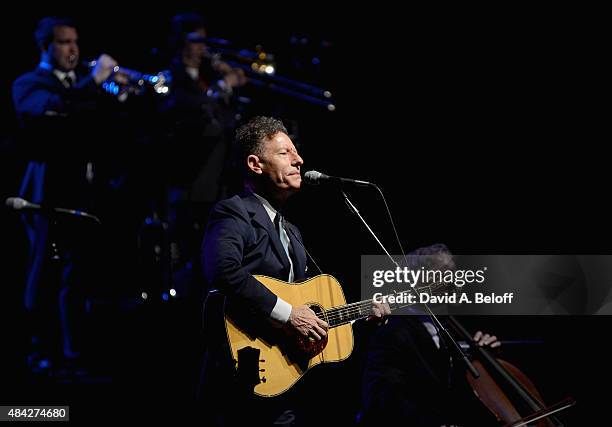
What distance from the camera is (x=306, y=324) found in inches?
133

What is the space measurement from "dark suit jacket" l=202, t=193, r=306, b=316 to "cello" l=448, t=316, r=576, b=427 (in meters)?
1.50

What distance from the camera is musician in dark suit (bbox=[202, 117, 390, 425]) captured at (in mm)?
3318

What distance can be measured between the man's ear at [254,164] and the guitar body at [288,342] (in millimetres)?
645

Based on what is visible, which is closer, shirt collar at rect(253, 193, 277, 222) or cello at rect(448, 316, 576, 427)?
shirt collar at rect(253, 193, 277, 222)

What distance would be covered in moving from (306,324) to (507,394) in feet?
5.80

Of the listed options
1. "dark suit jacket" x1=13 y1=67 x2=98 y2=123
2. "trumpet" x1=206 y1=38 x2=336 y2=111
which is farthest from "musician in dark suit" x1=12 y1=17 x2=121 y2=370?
"trumpet" x1=206 y1=38 x2=336 y2=111

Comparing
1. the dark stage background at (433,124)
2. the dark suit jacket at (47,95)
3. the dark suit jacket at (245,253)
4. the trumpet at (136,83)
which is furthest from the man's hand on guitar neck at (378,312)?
the trumpet at (136,83)

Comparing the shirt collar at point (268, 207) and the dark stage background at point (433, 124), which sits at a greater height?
the dark stage background at point (433, 124)

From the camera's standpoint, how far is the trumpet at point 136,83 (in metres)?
6.20

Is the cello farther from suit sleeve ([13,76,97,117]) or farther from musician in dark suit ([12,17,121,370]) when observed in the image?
suit sleeve ([13,76,97,117])

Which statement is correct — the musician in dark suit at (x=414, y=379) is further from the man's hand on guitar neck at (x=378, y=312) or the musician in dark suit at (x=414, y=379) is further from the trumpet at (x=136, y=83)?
the trumpet at (x=136, y=83)

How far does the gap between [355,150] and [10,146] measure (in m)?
3.29

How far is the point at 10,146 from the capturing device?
18.7 ft

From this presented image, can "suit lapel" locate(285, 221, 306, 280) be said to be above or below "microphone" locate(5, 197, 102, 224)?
below
